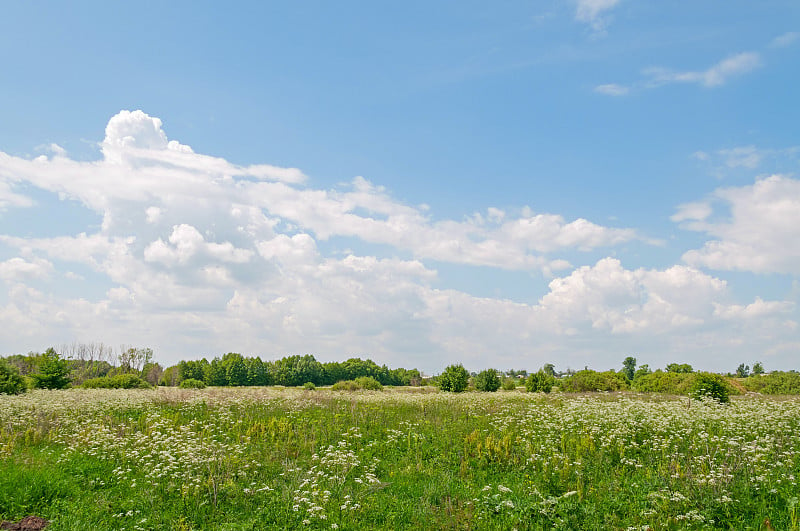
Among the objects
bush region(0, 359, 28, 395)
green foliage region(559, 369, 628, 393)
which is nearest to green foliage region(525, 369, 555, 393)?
green foliage region(559, 369, 628, 393)

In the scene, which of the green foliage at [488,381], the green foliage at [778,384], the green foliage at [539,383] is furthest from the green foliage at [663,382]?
the green foliage at [488,381]

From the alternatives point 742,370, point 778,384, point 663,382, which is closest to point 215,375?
point 663,382

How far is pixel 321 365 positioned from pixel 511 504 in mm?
85291

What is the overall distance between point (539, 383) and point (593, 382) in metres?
11.6

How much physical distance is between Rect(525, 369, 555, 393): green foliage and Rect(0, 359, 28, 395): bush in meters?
38.0

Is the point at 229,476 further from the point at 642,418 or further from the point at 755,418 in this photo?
the point at 755,418

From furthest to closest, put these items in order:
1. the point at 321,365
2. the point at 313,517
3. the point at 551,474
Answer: the point at 321,365
the point at 551,474
the point at 313,517

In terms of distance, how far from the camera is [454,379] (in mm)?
40750

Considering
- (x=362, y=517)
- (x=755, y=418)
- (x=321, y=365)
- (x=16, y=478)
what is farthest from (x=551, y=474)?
(x=321, y=365)

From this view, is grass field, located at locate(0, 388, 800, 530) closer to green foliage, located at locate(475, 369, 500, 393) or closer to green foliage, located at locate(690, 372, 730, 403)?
green foliage, located at locate(690, 372, 730, 403)

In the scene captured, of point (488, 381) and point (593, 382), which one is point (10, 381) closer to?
point (488, 381)

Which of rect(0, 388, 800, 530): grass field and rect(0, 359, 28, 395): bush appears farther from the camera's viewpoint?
rect(0, 359, 28, 395): bush

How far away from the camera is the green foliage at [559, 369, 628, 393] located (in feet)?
157

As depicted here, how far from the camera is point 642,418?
16.8 meters
